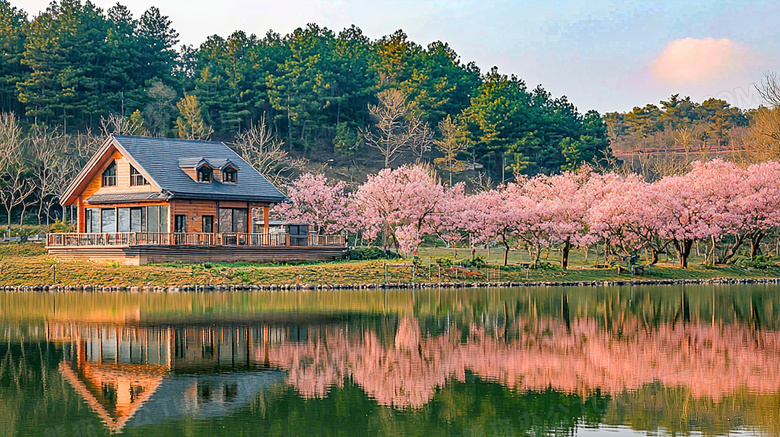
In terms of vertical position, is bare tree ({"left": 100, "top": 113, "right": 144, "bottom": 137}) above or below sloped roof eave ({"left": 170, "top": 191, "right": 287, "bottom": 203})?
above

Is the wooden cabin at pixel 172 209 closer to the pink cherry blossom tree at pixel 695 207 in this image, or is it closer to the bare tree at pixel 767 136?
the pink cherry blossom tree at pixel 695 207

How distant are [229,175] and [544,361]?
113 feet

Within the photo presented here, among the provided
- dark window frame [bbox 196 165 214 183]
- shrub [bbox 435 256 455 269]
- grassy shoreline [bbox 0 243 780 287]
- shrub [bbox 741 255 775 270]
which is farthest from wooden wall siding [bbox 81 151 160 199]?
shrub [bbox 741 255 775 270]

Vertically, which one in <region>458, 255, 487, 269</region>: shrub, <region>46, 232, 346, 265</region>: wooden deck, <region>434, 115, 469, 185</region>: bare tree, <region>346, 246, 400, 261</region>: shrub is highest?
<region>434, 115, 469, 185</region>: bare tree

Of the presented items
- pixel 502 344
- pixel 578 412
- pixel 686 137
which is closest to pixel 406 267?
pixel 502 344

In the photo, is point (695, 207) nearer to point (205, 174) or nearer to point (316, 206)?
point (316, 206)

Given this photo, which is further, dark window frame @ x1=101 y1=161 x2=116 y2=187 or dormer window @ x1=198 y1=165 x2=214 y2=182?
dark window frame @ x1=101 y1=161 x2=116 y2=187

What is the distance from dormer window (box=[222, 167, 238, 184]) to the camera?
1914 inches

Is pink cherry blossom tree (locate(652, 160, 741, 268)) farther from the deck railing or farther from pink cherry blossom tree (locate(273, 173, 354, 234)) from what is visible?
A: pink cherry blossom tree (locate(273, 173, 354, 234))

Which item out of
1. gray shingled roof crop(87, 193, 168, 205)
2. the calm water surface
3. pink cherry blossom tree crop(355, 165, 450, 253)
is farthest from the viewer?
pink cherry blossom tree crop(355, 165, 450, 253)

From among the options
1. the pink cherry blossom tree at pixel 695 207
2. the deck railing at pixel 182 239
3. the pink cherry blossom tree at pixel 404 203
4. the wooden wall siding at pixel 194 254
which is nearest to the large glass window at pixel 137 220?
the deck railing at pixel 182 239

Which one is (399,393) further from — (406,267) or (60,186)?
(60,186)

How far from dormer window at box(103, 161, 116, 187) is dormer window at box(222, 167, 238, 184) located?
21.1 ft

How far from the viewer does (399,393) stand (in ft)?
46.8
